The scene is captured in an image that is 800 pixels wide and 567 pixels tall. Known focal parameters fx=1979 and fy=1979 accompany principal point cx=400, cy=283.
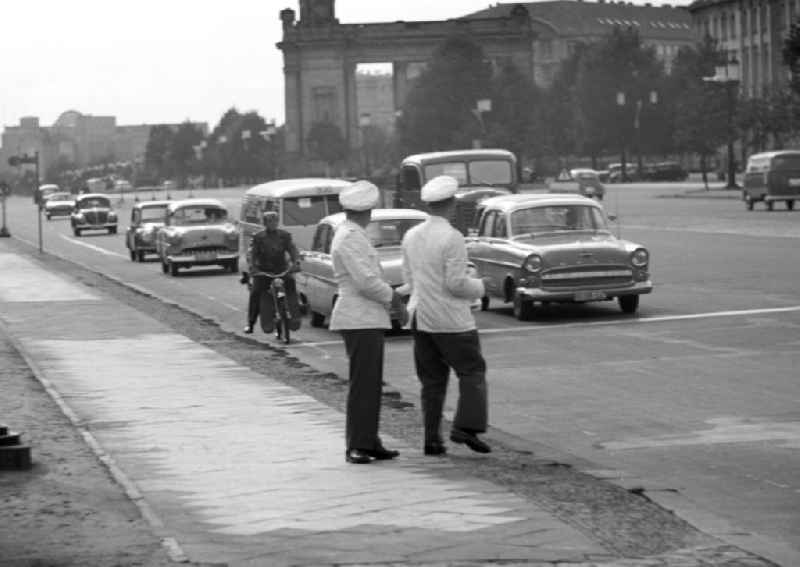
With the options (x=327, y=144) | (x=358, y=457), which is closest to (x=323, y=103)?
(x=327, y=144)

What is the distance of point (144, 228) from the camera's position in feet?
164

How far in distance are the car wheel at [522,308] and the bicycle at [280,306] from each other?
3.00 m

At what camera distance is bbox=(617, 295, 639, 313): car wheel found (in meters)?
25.2

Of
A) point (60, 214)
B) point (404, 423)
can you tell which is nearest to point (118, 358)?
point (404, 423)

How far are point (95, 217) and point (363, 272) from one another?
6620 centimetres

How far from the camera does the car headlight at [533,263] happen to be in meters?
24.9

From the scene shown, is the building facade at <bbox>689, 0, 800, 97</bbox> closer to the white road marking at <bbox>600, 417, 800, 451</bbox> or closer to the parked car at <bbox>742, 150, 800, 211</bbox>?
the parked car at <bbox>742, 150, 800, 211</bbox>

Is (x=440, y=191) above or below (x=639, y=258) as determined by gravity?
above

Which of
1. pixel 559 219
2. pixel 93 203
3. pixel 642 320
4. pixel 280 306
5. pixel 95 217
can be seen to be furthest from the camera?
pixel 93 203

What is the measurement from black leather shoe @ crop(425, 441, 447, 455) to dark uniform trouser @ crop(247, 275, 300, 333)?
35.7ft

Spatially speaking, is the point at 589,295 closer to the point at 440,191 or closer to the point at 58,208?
the point at 440,191

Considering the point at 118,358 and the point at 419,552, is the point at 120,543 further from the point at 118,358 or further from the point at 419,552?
the point at 118,358

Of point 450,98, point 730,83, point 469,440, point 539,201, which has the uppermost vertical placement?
point 450,98

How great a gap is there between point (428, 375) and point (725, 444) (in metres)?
2.05
